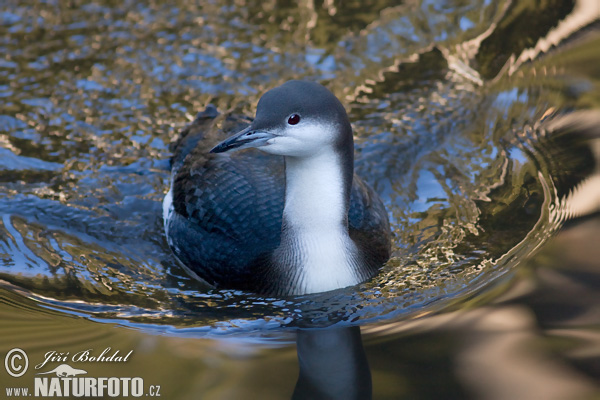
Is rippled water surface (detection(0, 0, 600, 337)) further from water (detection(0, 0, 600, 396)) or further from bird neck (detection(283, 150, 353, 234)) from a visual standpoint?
bird neck (detection(283, 150, 353, 234))

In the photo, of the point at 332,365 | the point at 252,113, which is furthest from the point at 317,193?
the point at 252,113

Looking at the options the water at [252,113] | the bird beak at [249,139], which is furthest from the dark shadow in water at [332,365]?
the bird beak at [249,139]

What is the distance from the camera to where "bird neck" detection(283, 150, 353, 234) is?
4816 mm

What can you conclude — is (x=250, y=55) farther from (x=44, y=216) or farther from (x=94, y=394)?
(x=94, y=394)

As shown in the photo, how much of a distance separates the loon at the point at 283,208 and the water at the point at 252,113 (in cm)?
16

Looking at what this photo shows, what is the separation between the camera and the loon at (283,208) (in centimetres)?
464

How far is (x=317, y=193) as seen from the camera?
4.88 meters

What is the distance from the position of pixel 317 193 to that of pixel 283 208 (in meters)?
0.46

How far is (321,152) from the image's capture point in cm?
475

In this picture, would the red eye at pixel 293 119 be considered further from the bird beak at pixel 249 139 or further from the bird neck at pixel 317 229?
the bird neck at pixel 317 229

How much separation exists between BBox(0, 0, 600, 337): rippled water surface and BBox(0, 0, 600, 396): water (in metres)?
0.02

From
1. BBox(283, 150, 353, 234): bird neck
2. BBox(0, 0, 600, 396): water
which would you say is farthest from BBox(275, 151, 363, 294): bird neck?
BBox(0, 0, 600, 396): water
